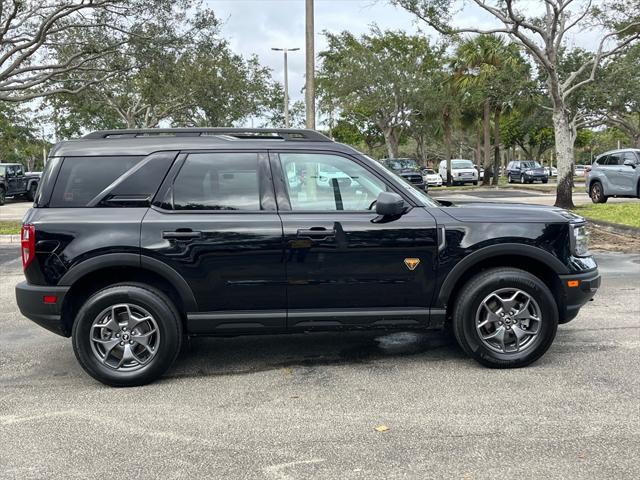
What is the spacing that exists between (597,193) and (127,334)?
58.3 feet

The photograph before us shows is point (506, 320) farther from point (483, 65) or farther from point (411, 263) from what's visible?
point (483, 65)

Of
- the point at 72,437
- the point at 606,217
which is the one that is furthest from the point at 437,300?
the point at 606,217

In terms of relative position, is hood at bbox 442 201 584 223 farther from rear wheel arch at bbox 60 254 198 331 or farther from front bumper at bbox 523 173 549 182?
front bumper at bbox 523 173 549 182

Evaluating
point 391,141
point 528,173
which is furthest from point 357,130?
point 528,173

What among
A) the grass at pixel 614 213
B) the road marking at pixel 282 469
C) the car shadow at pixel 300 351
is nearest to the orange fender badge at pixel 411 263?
the car shadow at pixel 300 351

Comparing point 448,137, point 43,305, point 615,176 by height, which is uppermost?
point 448,137

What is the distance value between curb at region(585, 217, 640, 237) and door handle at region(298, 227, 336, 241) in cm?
991

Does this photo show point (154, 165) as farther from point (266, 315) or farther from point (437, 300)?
point (437, 300)

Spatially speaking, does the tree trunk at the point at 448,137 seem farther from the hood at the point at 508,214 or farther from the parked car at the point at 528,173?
the hood at the point at 508,214

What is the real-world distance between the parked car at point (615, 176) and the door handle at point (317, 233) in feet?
52.3

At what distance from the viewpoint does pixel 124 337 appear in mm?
4395

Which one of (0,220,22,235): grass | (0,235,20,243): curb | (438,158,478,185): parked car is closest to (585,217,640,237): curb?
(0,235,20,243): curb

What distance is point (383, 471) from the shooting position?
10.1 ft

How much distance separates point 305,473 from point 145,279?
82.4 inches
